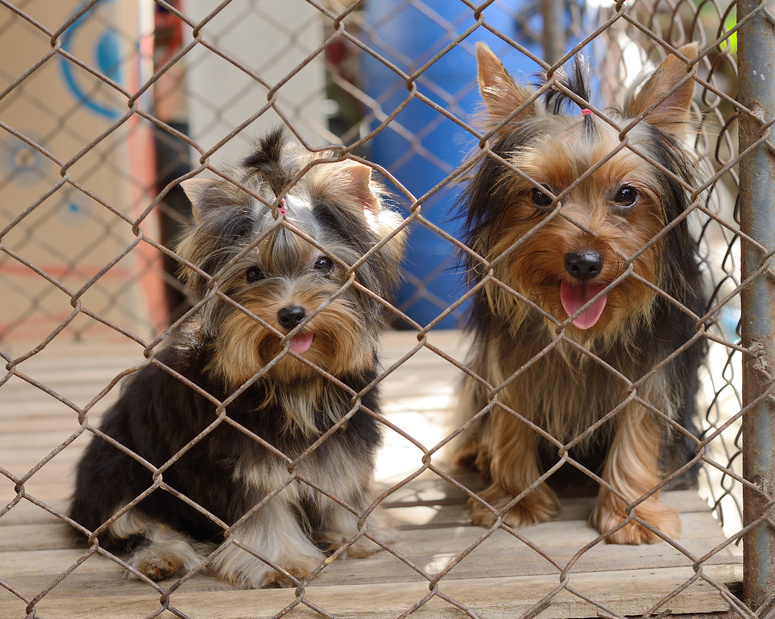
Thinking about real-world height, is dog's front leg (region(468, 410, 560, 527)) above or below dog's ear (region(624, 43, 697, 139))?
below

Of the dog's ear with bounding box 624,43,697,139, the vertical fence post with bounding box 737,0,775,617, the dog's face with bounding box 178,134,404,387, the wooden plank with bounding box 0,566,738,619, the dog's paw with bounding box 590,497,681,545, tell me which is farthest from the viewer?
the dog's paw with bounding box 590,497,681,545

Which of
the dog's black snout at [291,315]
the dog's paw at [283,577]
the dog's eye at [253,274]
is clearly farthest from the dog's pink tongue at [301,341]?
the dog's paw at [283,577]

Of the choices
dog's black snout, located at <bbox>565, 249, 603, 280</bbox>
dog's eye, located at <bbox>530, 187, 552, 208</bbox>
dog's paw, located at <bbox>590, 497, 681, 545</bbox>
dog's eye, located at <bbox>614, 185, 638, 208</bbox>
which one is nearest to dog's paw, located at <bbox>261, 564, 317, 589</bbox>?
dog's paw, located at <bbox>590, 497, 681, 545</bbox>

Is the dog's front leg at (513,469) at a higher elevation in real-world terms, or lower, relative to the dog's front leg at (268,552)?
higher

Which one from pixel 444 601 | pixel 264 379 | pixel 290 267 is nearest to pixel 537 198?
pixel 290 267

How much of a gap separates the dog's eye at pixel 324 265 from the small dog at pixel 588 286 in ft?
Result: 1.50

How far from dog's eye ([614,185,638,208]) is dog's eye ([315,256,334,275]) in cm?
89

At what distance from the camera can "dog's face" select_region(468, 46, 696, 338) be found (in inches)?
95.0

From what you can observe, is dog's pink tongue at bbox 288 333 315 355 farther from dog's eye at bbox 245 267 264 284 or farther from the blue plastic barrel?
the blue plastic barrel

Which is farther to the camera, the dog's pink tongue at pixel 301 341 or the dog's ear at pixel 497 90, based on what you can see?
the dog's ear at pixel 497 90

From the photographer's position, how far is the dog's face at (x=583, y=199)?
2414 mm

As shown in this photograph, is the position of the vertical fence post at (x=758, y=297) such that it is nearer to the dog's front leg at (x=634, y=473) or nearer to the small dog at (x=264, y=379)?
the dog's front leg at (x=634, y=473)

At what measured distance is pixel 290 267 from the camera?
2.40 m

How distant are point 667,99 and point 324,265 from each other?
1182 millimetres
